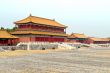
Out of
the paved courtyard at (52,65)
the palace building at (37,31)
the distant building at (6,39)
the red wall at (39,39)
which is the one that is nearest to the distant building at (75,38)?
the palace building at (37,31)

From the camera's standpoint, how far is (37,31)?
71.9 m

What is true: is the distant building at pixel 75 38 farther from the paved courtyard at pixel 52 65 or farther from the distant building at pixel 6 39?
the paved courtyard at pixel 52 65

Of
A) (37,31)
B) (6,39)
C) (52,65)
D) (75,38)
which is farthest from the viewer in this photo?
(75,38)

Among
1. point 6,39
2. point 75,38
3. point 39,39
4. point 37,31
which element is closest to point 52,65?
point 6,39

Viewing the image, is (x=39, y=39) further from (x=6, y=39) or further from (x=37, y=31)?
(x=6, y=39)

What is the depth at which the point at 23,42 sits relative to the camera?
6519 centimetres

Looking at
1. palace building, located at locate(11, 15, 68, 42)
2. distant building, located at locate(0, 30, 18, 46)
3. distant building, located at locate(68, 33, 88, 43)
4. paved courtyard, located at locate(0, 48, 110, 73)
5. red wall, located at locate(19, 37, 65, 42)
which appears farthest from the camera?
distant building, located at locate(68, 33, 88, 43)

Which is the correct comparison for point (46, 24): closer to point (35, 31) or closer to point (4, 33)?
point (35, 31)

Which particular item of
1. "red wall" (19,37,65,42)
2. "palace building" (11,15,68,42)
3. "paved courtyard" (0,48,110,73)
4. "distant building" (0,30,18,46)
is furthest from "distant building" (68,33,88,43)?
"paved courtyard" (0,48,110,73)

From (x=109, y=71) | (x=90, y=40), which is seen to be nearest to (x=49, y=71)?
(x=109, y=71)

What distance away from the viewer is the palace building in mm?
68812

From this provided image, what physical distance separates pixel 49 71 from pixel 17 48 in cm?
3548

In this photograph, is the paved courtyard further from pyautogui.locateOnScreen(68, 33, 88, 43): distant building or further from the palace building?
pyautogui.locateOnScreen(68, 33, 88, 43): distant building

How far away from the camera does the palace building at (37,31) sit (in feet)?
226
